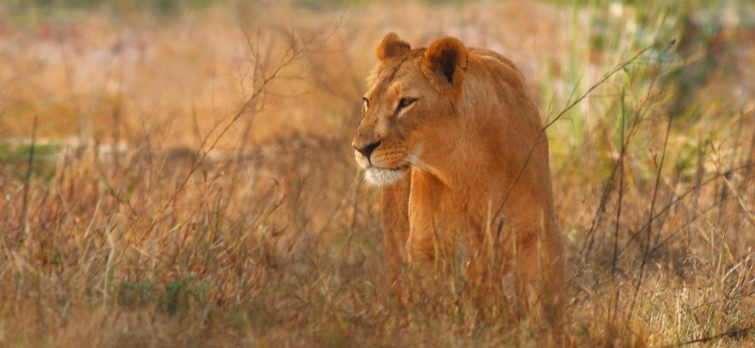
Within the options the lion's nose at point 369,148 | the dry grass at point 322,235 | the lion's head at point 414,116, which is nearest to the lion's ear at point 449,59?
the lion's head at point 414,116

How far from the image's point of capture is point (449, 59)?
3736 mm

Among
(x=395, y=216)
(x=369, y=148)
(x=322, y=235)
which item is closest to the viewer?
(x=369, y=148)

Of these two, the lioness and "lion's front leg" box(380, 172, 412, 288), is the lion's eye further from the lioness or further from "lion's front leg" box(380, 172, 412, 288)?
"lion's front leg" box(380, 172, 412, 288)

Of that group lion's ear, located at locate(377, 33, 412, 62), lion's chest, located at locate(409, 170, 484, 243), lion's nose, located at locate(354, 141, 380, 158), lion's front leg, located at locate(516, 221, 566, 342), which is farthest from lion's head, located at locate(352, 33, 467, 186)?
lion's front leg, located at locate(516, 221, 566, 342)

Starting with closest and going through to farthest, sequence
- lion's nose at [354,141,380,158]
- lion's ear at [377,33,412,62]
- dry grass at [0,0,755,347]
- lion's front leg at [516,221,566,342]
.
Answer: dry grass at [0,0,755,347]
lion's front leg at [516,221,566,342]
lion's nose at [354,141,380,158]
lion's ear at [377,33,412,62]

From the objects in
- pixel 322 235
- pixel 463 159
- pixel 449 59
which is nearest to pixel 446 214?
pixel 463 159

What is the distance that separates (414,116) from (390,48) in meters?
0.67

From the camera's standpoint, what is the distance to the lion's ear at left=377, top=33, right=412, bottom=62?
13.8 feet

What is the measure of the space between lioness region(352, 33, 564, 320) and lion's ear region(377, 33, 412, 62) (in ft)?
0.97

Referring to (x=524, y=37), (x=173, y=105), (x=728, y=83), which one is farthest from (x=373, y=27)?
(x=728, y=83)

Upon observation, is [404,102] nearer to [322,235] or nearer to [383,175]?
[383,175]

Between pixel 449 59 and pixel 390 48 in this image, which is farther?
pixel 390 48

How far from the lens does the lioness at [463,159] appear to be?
12.0 ft

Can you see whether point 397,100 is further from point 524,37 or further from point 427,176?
point 524,37
